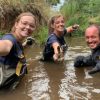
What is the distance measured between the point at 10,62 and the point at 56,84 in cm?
58

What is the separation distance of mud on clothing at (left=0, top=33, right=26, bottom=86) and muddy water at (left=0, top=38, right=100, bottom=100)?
143mm

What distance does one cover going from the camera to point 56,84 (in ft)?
11.1

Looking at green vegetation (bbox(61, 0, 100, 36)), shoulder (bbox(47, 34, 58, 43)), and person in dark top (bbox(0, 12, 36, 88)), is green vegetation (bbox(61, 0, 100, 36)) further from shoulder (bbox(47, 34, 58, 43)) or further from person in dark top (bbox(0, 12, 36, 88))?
person in dark top (bbox(0, 12, 36, 88))

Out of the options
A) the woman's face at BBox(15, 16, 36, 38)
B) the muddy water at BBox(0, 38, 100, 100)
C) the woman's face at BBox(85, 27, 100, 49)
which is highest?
the woman's face at BBox(15, 16, 36, 38)

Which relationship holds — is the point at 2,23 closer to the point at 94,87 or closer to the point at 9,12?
the point at 9,12

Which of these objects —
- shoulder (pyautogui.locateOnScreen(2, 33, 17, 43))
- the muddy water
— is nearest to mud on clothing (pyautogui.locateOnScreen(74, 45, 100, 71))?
the muddy water

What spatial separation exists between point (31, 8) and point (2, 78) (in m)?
4.20

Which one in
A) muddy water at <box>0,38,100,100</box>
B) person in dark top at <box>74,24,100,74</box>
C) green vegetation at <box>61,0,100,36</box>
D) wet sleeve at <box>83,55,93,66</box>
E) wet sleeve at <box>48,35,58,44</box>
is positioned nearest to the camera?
muddy water at <box>0,38,100,100</box>

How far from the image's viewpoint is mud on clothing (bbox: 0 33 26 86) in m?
3.09

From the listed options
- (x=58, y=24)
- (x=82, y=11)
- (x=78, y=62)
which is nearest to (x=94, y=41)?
(x=78, y=62)

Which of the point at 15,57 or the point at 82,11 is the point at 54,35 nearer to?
the point at 15,57

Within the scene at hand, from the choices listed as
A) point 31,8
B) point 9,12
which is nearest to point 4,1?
point 9,12

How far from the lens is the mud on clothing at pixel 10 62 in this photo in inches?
122

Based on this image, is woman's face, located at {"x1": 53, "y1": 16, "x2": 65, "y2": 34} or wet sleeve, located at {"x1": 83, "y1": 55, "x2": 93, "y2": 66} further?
woman's face, located at {"x1": 53, "y1": 16, "x2": 65, "y2": 34}
